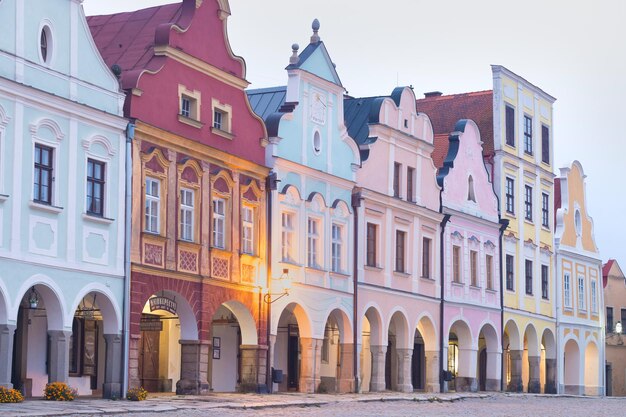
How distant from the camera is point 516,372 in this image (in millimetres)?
56875

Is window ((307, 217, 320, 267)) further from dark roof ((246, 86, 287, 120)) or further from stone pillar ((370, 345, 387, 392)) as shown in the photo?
stone pillar ((370, 345, 387, 392))

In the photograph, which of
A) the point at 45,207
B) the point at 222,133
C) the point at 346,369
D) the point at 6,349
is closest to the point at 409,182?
the point at 346,369

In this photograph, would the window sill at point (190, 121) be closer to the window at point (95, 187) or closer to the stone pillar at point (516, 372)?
the window at point (95, 187)

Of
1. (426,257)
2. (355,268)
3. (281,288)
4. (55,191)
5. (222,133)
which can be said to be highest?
(222,133)

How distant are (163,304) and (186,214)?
244cm

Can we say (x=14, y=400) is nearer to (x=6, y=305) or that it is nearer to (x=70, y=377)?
(x=6, y=305)

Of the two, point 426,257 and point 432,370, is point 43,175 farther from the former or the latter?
point 432,370

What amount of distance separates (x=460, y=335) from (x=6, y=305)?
26.3 metres

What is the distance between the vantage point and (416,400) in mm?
41031

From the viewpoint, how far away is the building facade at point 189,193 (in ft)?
114

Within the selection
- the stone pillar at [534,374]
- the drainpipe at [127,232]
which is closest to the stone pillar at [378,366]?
the drainpipe at [127,232]

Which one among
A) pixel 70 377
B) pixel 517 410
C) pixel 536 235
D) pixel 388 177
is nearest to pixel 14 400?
pixel 70 377

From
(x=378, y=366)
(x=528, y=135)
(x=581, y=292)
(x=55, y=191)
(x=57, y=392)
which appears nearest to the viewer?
(x=57, y=392)

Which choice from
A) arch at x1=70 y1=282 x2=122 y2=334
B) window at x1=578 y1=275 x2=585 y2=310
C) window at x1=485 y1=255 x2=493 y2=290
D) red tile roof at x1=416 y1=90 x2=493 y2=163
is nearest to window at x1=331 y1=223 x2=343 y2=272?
arch at x1=70 y1=282 x2=122 y2=334
